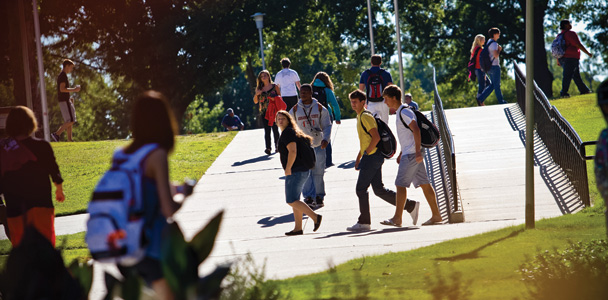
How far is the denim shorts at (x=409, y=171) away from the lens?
9.86 m

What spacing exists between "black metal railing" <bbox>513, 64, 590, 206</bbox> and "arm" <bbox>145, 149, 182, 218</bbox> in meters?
5.89

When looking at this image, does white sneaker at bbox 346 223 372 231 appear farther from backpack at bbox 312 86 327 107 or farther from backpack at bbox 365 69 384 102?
backpack at bbox 365 69 384 102

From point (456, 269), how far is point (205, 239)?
3293 millimetres

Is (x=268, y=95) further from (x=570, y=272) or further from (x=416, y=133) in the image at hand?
(x=570, y=272)

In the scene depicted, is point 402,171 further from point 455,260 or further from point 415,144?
point 455,260

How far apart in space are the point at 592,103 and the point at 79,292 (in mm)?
15855

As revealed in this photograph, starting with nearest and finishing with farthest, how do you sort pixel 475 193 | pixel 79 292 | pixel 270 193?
pixel 79 292
pixel 475 193
pixel 270 193

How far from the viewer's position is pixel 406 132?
980 cm

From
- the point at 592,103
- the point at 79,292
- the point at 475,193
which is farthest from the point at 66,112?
the point at 79,292

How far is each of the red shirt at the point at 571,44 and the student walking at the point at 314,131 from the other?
8914 mm

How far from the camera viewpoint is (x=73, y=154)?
1827 cm

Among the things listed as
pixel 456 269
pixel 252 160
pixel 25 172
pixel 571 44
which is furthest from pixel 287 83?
pixel 456 269

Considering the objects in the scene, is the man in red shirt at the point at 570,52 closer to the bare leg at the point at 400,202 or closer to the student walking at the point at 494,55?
the student walking at the point at 494,55

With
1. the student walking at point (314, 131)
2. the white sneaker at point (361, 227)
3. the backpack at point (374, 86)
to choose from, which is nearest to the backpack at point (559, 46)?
the backpack at point (374, 86)
